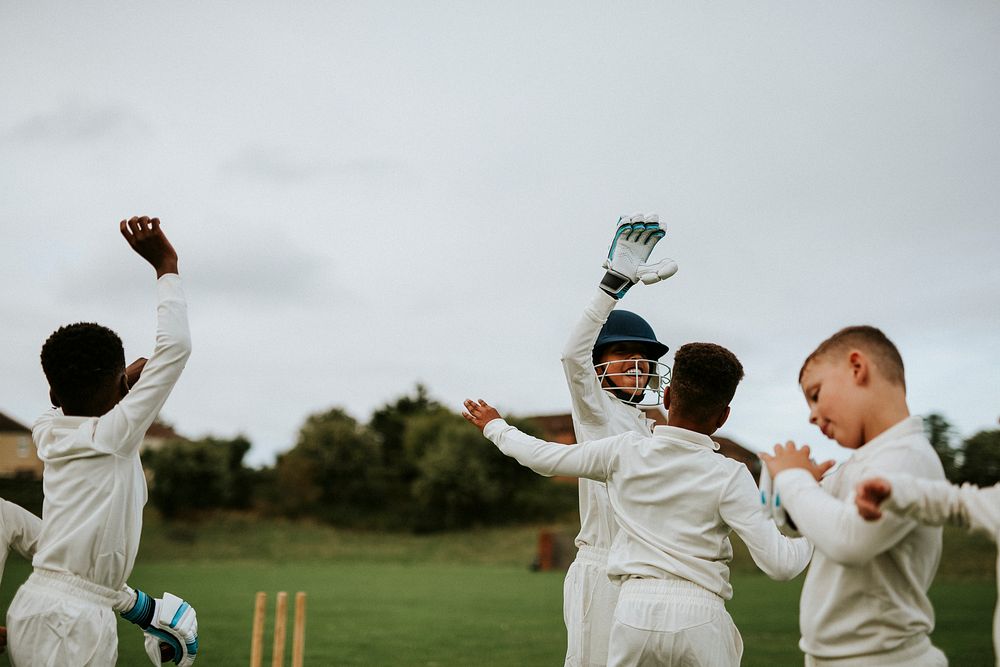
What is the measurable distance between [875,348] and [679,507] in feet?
3.19

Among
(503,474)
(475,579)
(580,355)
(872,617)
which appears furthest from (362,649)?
(503,474)

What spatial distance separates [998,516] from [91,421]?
111 inches

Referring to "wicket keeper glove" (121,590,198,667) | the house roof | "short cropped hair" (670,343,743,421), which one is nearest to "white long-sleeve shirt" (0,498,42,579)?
"wicket keeper glove" (121,590,198,667)

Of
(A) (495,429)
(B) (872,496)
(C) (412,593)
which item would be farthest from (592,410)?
(C) (412,593)

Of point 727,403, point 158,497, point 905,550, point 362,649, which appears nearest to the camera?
point 905,550

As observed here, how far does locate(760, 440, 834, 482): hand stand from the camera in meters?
2.51

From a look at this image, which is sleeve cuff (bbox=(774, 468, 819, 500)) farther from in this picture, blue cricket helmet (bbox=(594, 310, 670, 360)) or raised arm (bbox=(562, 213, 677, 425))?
blue cricket helmet (bbox=(594, 310, 670, 360))

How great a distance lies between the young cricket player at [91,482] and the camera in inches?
115

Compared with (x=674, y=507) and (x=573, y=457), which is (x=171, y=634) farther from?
(x=674, y=507)

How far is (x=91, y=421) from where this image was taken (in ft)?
9.96

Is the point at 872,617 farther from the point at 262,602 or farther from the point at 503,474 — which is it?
the point at 503,474

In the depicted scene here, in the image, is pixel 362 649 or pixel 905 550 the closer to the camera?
pixel 905 550

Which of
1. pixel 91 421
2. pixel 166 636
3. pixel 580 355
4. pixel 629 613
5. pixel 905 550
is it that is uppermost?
pixel 580 355

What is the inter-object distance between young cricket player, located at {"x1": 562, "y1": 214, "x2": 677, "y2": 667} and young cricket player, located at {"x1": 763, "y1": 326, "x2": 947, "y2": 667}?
4.08 feet
